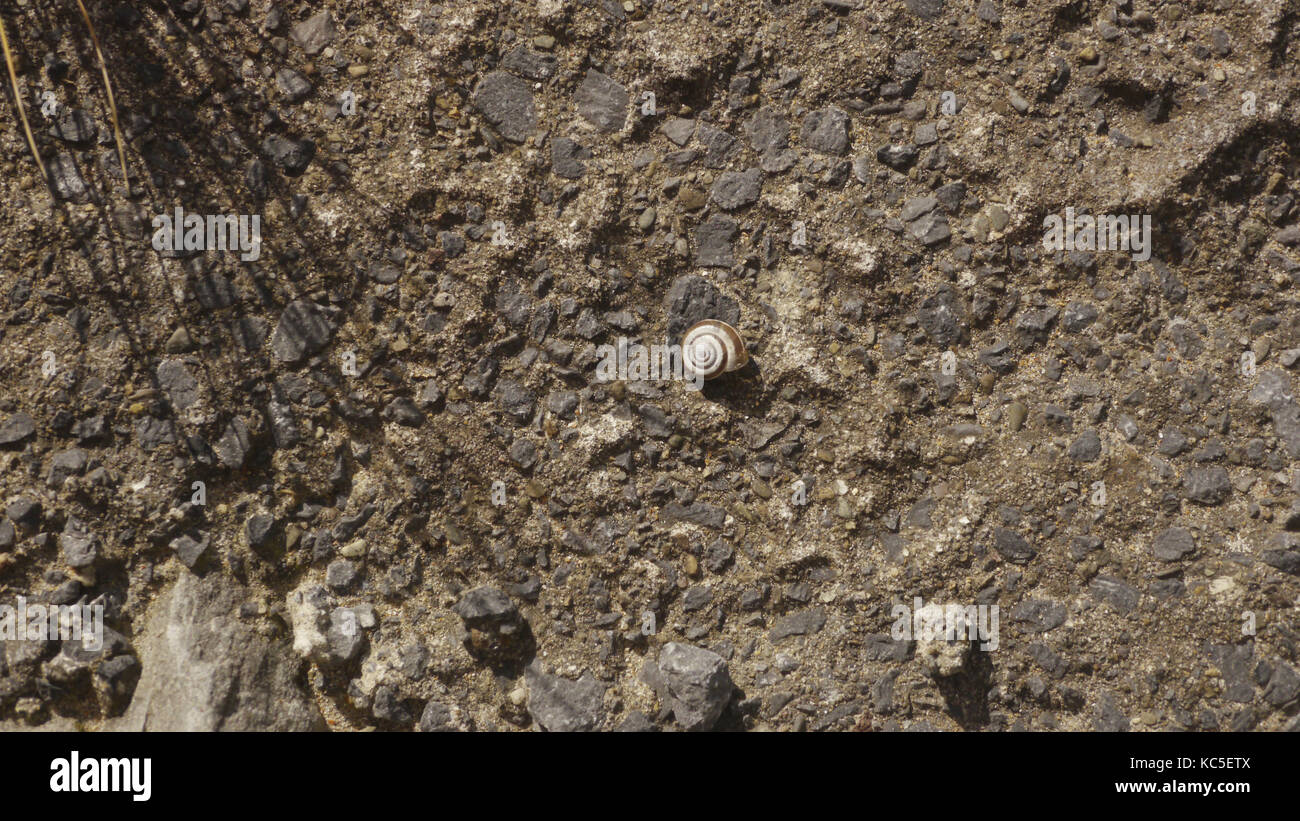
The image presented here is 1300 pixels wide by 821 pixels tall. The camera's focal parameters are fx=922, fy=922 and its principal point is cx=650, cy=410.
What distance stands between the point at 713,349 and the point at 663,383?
313 millimetres

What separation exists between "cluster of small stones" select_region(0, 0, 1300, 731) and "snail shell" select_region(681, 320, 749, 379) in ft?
0.52

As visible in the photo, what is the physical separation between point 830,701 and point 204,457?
115 inches

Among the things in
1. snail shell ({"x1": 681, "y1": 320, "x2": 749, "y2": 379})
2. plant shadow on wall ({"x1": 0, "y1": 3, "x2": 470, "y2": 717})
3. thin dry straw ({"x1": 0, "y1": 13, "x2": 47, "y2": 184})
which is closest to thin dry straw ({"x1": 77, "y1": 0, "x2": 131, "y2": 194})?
plant shadow on wall ({"x1": 0, "y1": 3, "x2": 470, "y2": 717})

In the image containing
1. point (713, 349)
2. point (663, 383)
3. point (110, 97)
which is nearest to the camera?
point (110, 97)

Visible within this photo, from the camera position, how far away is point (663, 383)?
417cm

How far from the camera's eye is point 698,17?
427cm

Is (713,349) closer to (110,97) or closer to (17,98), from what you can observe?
(110,97)

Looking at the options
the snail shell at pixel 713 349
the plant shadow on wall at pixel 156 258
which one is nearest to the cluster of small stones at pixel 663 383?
the plant shadow on wall at pixel 156 258

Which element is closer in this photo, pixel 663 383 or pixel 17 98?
pixel 17 98

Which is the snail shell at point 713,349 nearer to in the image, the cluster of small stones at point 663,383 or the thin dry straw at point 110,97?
the cluster of small stones at point 663,383

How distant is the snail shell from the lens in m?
4.00

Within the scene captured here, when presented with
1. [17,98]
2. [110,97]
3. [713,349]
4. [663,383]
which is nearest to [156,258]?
[110,97]

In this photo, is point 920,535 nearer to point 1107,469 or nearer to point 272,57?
point 1107,469

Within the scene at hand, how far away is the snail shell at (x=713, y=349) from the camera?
400 cm
